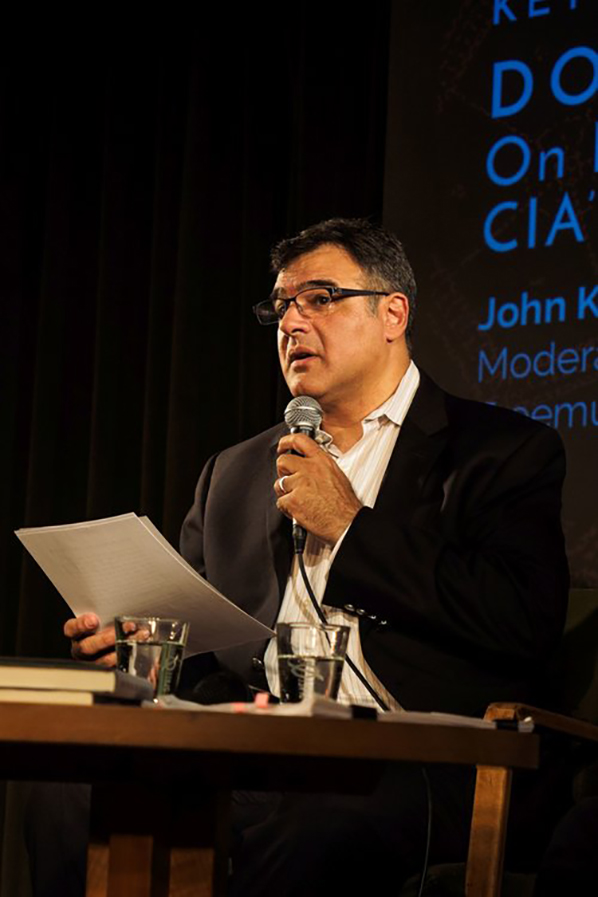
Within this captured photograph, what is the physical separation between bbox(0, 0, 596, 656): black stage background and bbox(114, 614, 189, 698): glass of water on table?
164cm

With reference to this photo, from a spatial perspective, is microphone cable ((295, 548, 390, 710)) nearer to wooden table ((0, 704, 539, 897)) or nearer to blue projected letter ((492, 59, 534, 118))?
wooden table ((0, 704, 539, 897))

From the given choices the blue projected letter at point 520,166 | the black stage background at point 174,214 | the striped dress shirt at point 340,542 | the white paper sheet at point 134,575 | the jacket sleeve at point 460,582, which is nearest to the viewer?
the white paper sheet at point 134,575

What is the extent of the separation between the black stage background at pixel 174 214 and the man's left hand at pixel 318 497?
89 cm

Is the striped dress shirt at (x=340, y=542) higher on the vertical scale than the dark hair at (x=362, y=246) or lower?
lower

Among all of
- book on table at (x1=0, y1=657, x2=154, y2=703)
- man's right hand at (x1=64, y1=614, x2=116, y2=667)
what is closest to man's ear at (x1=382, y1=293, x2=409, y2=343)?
man's right hand at (x1=64, y1=614, x2=116, y2=667)

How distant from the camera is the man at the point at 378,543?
5.48ft

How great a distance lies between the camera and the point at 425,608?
1.90 metres

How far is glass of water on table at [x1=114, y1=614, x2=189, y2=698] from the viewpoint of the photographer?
126 centimetres

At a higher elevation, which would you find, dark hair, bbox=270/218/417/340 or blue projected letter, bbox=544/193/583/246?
blue projected letter, bbox=544/193/583/246

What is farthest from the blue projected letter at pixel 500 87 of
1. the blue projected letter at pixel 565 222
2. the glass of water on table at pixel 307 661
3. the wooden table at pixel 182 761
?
the wooden table at pixel 182 761

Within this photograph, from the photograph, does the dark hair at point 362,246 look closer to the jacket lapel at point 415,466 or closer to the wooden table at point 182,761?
the jacket lapel at point 415,466

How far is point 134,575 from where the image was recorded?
5.20ft

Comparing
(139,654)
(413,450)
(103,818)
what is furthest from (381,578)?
(103,818)

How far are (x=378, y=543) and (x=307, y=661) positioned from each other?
717 mm
